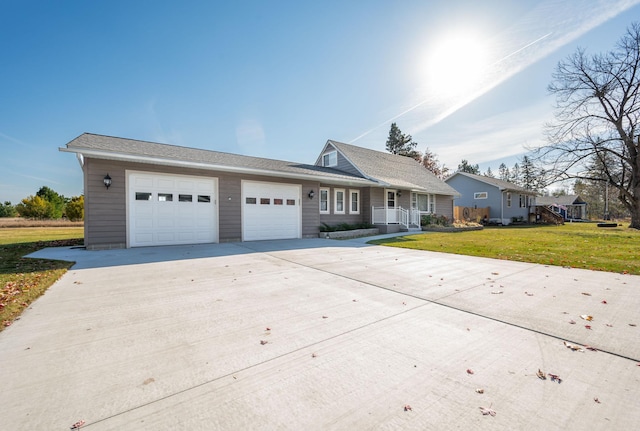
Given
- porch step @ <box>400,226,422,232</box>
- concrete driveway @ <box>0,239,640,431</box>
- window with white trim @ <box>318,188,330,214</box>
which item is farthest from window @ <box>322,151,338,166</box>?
concrete driveway @ <box>0,239,640,431</box>

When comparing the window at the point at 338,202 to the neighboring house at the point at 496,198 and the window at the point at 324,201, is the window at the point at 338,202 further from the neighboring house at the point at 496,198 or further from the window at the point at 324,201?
the neighboring house at the point at 496,198

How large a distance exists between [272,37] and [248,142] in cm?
932

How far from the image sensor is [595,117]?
723 inches

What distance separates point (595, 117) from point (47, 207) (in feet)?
168

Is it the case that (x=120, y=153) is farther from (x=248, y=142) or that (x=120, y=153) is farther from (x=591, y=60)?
(x=591, y=60)

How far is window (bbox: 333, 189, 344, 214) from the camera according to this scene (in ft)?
46.8

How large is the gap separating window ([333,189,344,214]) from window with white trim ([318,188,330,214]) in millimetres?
476

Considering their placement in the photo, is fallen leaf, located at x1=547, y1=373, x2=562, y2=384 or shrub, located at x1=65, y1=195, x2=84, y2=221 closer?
fallen leaf, located at x1=547, y1=373, x2=562, y2=384

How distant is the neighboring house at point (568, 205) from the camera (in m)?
36.8

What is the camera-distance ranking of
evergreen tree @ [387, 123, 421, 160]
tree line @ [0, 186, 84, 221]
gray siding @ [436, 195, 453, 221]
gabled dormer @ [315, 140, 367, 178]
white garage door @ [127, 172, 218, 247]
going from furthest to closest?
evergreen tree @ [387, 123, 421, 160], tree line @ [0, 186, 84, 221], gray siding @ [436, 195, 453, 221], gabled dormer @ [315, 140, 367, 178], white garage door @ [127, 172, 218, 247]

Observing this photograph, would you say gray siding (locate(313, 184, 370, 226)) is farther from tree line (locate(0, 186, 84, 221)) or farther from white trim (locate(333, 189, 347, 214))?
tree line (locate(0, 186, 84, 221))

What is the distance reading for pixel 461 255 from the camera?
25.3 feet

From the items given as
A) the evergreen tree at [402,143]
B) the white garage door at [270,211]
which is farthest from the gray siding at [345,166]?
the evergreen tree at [402,143]

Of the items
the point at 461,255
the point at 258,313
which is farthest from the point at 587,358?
the point at 461,255
